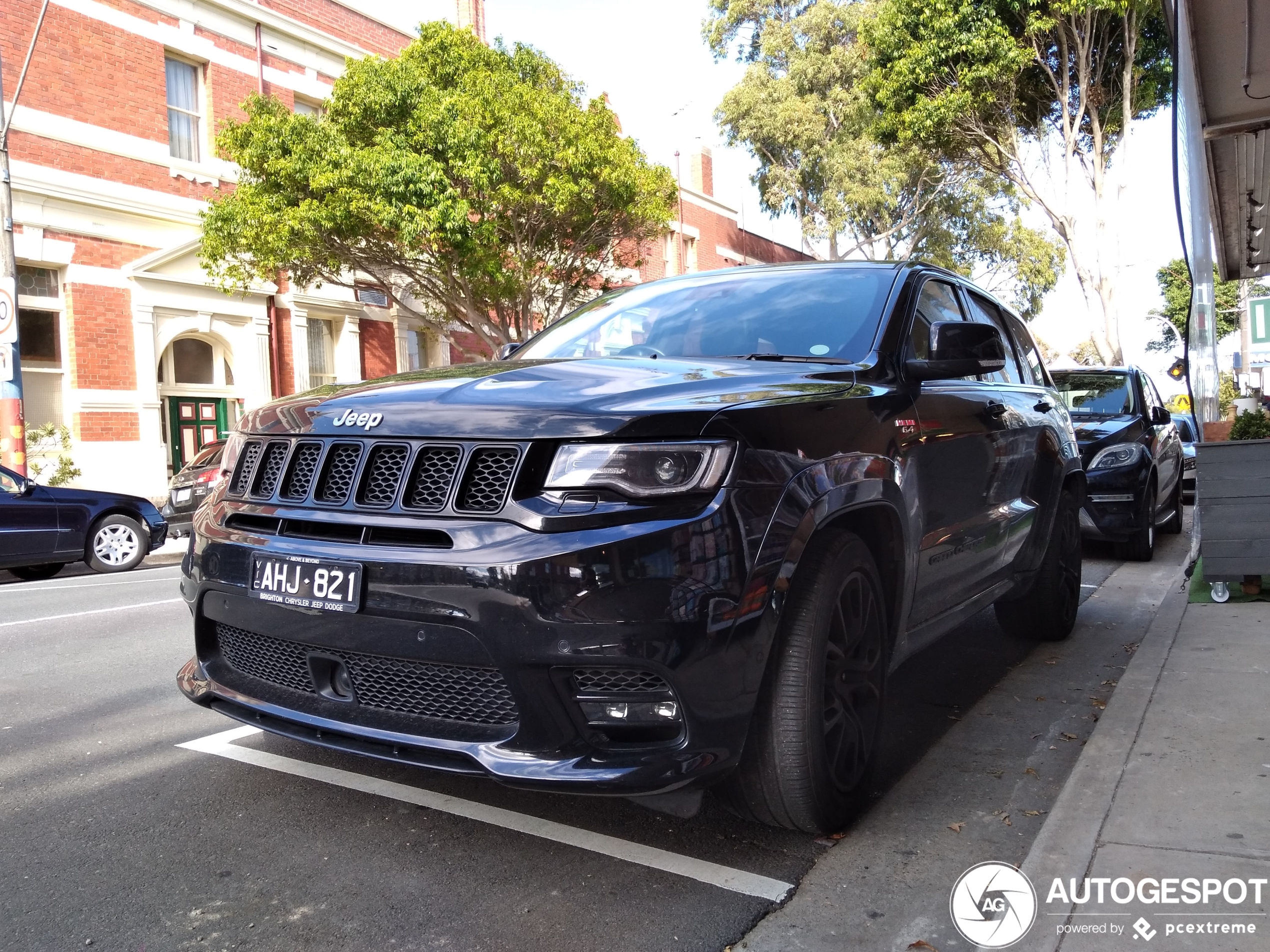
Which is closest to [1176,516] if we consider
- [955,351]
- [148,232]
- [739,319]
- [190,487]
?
[955,351]

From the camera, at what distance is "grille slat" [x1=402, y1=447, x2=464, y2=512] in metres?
2.59

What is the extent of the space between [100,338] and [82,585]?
8574 millimetres

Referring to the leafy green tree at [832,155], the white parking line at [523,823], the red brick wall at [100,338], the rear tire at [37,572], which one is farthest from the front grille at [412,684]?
the leafy green tree at [832,155]

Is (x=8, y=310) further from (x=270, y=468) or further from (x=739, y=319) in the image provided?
(x=739, y=319)

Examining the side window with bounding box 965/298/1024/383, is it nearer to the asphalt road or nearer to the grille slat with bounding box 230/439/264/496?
the asphalt road

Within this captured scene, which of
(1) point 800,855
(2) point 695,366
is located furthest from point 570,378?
(1) point 800,855

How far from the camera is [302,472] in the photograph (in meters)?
2.92

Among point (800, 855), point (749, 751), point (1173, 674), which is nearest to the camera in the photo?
point (749, 751)

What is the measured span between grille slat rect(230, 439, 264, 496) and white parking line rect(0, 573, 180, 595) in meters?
7.24

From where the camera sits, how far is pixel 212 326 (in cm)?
1883

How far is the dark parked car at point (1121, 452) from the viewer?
822 centimetres

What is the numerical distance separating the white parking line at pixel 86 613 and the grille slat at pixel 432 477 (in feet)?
15.7

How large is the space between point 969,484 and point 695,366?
4.51 feet

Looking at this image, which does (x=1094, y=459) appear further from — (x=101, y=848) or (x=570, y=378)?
(x=101, y=848)
